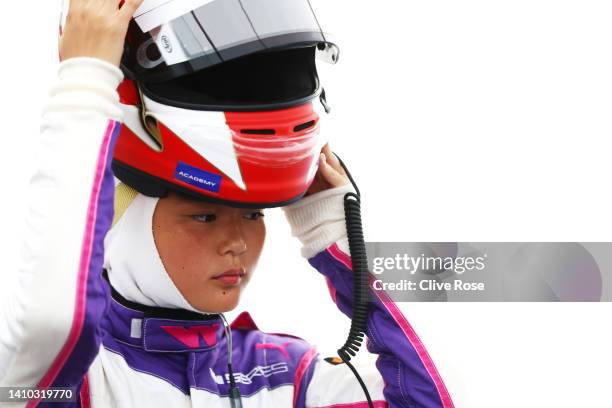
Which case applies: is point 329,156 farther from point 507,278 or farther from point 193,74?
point 507,278

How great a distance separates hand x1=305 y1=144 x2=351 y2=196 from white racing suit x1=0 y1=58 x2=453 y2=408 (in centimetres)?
3

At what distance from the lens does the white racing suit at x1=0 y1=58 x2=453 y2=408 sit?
1.12 metres

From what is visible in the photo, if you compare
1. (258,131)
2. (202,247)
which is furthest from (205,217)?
(258,131)

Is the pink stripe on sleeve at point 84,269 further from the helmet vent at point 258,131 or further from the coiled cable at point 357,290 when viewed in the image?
the coiled cable at point 357,290

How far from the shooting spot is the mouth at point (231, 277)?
58.0 inches

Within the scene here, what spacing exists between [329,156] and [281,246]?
0.65m

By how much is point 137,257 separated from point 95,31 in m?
0.42

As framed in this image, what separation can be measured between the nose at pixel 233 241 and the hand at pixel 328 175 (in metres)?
0.20

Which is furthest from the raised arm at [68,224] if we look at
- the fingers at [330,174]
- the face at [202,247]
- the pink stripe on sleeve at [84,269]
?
the fingers at [330,174]

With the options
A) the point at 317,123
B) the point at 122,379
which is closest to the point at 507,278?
the point at 317,123

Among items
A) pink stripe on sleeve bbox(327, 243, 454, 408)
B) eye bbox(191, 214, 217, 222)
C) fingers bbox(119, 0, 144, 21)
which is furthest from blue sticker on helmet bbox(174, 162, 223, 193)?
pink stripe on sleeve bbox(327, 243, 454, 408)

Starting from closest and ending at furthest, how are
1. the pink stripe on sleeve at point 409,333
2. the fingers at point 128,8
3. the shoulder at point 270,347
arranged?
1. the fingers at point 128,8
2. the pink stripe on sleeve at point 409,333
3. the shoulder at point 270,347

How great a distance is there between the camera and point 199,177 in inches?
52.7

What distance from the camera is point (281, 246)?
7.43 ft
